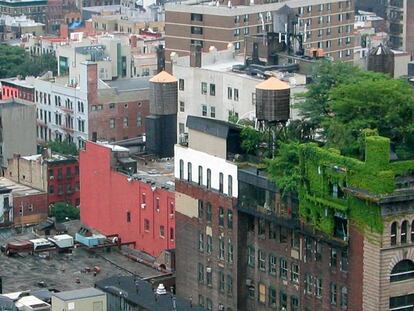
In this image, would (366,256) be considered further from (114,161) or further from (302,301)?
(114,161)

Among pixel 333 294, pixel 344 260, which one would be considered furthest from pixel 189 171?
pixel 344 260

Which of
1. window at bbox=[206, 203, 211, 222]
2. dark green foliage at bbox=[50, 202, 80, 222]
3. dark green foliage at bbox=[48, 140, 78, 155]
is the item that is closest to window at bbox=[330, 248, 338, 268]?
window at bbox=[206, 203, 211, 222]

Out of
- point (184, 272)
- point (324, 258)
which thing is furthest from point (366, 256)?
point (184, 272)

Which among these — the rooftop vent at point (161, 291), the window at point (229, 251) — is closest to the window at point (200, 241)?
the window at point (229, 251)

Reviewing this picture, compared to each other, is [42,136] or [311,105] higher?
[311,105]

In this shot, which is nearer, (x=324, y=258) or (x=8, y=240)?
(x=324, y=258)

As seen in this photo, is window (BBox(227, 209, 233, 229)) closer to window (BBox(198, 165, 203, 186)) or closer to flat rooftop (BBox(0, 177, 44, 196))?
window (BBox(198, 165, 203, 186))

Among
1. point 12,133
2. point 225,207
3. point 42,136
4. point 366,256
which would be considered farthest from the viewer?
point 42,136

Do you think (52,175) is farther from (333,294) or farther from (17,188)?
(333,294)

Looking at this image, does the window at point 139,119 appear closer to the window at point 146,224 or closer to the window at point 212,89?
the window at point 212,89
